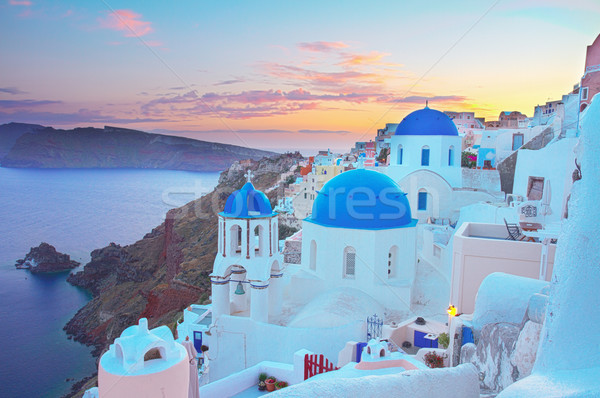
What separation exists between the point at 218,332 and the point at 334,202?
5249mm

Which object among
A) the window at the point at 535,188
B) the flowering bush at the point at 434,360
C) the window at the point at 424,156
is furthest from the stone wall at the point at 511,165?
the flowering bush at the point at 434,360

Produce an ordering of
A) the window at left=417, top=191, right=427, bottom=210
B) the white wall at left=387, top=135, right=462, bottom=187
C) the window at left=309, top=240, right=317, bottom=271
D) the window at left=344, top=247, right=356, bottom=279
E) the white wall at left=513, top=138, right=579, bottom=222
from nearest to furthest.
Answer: the white wall at left=513, top=138, right=579, bottom=222, the window at left=344, top=247, right=356, bottom=279, the window at left=309, top=240, right=317, bottom=271, the window at left=417, top=191, right=427, bottom=210, the white wall at left=387, top=135, right=462, bottom=187

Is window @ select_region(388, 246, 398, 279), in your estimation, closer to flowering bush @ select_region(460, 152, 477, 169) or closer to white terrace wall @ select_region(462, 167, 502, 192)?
white terrace wall @ select_region(462, 167, 502, 192)

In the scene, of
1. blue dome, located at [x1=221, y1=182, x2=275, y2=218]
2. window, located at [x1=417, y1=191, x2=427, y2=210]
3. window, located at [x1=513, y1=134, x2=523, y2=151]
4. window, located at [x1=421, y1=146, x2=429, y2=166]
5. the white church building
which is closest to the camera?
blue dome, located at [x1=221, y1=182, x2=275, y2=218]

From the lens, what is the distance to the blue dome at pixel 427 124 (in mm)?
21281

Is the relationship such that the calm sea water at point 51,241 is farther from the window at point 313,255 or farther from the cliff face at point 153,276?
the window at point 313,255

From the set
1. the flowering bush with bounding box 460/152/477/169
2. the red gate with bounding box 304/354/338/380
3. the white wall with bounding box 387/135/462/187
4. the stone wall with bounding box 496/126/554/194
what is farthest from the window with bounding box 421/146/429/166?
the red gate with bounding box 304/354/338/380

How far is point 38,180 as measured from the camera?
82625mm

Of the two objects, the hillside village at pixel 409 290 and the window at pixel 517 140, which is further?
the window at pixel 517 140

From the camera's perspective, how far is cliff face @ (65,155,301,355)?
3256 cm

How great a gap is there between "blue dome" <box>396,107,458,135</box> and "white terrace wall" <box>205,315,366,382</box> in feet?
40.3

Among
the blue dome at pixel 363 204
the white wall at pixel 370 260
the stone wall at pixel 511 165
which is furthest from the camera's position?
the stone wall at pixel 511 165

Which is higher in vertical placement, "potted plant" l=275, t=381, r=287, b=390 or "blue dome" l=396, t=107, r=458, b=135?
"blue dome" l=396, t=107, r=458, b=135

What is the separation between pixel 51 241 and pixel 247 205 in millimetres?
58962
